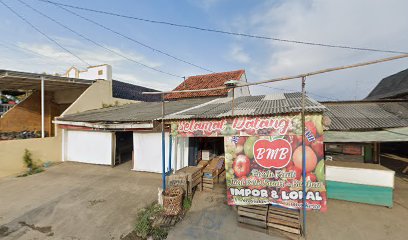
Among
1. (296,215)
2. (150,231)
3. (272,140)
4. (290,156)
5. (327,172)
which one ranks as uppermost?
(272,140)

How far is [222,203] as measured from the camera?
22.7 feet

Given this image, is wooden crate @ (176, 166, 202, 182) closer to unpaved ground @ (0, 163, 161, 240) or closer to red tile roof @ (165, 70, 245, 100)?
unpaved ground @ (0, 163, 161, 240)

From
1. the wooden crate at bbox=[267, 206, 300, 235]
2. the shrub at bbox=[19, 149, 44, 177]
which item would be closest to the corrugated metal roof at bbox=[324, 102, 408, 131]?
the wooden crate at bbox=[267, 206, 300, 235]

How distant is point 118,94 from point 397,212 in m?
19.4

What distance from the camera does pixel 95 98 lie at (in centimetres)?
1527

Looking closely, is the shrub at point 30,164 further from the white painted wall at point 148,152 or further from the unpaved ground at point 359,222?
the unpaved ground at point 359,222

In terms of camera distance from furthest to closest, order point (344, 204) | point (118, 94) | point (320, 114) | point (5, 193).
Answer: point (118, 94) → point (5, 193) → point (344, 204) → point (320, 114)

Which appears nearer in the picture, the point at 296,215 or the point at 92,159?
the point at 296,215

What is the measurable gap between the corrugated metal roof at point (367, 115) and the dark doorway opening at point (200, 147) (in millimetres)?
5551

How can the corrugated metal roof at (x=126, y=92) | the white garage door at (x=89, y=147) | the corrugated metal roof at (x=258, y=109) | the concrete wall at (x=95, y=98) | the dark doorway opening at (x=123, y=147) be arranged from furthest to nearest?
the corrugated metal roof at (x=126, y=92), the concrete wall at (x=95, y=98), the dark doorway opening at (x=123, y=147), the white garage door at (x=89, y=147), the corrugated metal roof at (x=258, y=109)

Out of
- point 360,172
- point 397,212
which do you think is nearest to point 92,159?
point 360,172

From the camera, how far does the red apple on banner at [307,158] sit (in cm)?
487

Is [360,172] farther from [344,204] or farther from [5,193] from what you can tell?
[5,193]

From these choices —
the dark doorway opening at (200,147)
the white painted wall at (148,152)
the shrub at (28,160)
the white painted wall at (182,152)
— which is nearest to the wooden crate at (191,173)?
the dark doorway opening at (200,147)
